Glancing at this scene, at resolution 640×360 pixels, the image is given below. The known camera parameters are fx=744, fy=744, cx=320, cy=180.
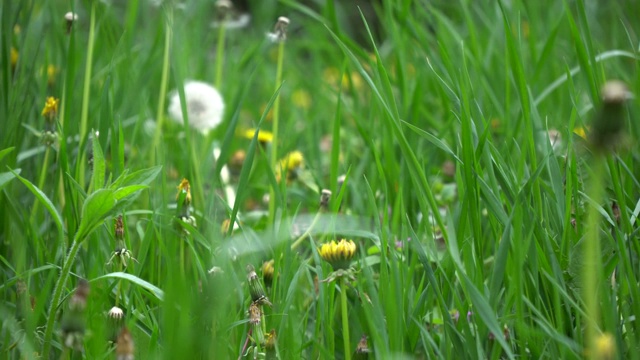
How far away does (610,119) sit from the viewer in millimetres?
637

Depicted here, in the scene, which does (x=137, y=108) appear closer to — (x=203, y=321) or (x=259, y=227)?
(x=259, y=227)

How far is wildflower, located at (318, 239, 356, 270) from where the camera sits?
972 mm

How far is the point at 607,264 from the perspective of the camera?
3.24ft

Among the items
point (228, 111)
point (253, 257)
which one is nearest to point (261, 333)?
point (253, 257)

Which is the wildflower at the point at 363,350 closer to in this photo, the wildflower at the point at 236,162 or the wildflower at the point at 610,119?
the wildflower at the point at 610,119

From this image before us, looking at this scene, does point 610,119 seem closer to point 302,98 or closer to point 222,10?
point 222,10

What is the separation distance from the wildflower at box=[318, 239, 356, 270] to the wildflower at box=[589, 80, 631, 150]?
15.4 inches

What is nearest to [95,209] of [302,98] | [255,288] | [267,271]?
[255,288]

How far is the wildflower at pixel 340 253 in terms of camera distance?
972mm

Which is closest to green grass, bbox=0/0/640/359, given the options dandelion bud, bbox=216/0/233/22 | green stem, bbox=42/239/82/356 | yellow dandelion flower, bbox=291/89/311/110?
green stem, bbox=42/239/82/356

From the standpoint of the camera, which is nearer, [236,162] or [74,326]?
[74,326]

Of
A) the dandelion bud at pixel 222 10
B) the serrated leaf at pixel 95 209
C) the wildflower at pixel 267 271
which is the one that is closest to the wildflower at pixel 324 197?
the wildflower at pixel 267 271

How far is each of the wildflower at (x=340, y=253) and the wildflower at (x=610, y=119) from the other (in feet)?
1.29

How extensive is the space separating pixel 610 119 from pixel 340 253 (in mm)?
430
